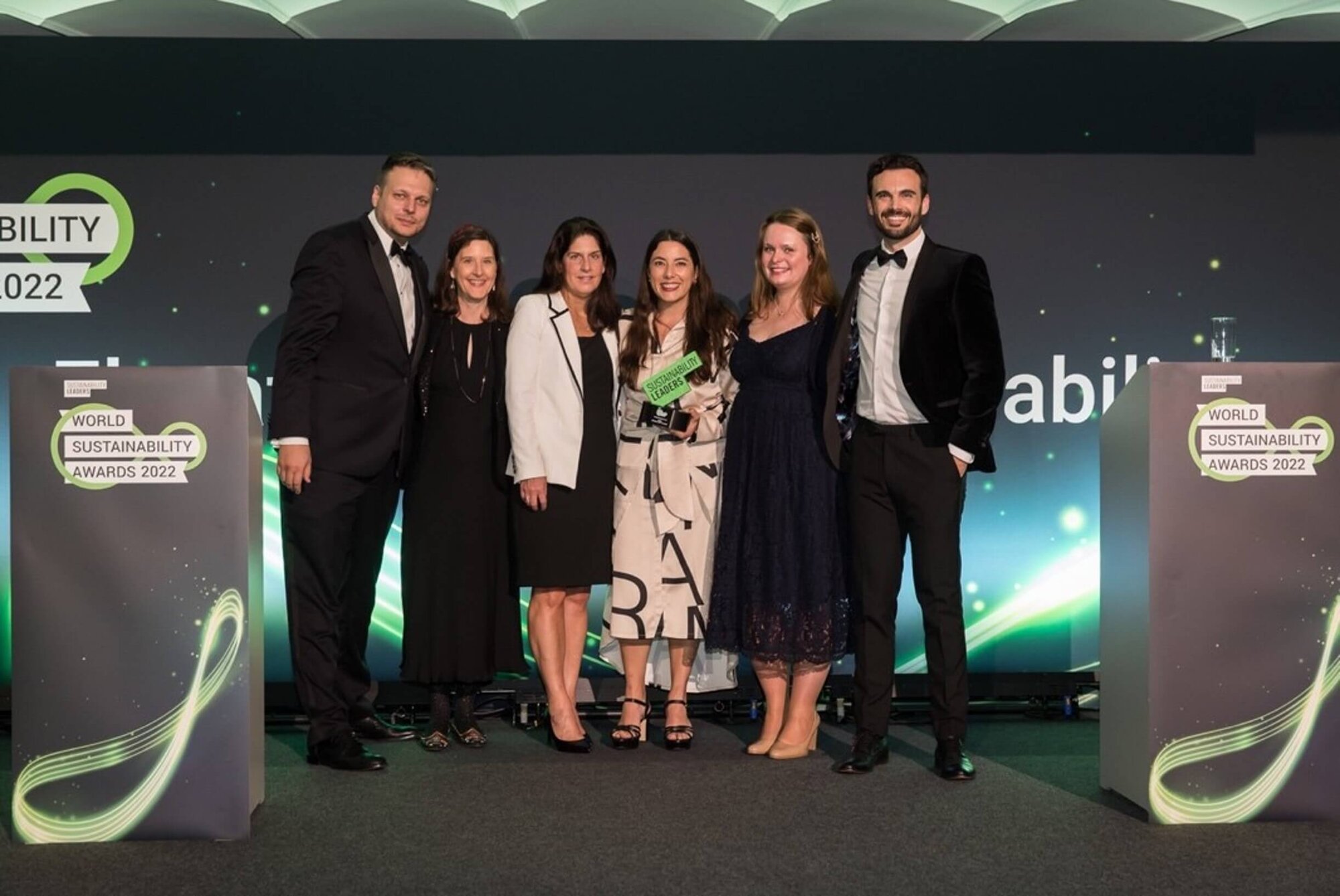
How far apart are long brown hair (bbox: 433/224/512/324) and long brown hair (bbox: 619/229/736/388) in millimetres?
472

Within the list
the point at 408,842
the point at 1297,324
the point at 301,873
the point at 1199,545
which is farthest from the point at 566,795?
the point at 1297,324

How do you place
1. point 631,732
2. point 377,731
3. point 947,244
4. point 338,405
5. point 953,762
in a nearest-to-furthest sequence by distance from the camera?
point 953,762 < point 338,405 < point 631,732 < point 377,731 < point 947,244

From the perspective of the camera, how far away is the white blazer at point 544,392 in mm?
4641

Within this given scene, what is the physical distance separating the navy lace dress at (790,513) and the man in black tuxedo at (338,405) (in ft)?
3.73

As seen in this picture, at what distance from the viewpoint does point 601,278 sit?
4820 millimetres

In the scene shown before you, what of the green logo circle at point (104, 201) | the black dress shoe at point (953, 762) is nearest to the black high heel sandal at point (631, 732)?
the black dress shoe at point (953, 762)

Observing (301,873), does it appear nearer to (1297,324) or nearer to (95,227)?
(95,227)

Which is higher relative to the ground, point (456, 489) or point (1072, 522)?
point (456, 489)

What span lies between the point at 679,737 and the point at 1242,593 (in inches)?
75.1

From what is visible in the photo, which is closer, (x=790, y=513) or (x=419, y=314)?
(x=790, y=513)

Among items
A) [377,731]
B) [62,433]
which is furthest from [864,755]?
[62,433]

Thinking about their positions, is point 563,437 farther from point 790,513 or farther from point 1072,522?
point 1072,522

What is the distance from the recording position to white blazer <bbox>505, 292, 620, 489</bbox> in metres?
4.64

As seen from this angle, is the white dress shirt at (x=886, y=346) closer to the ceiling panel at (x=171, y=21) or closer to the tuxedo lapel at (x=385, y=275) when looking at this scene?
the tuxedo lapel at (x=385, y=275)
